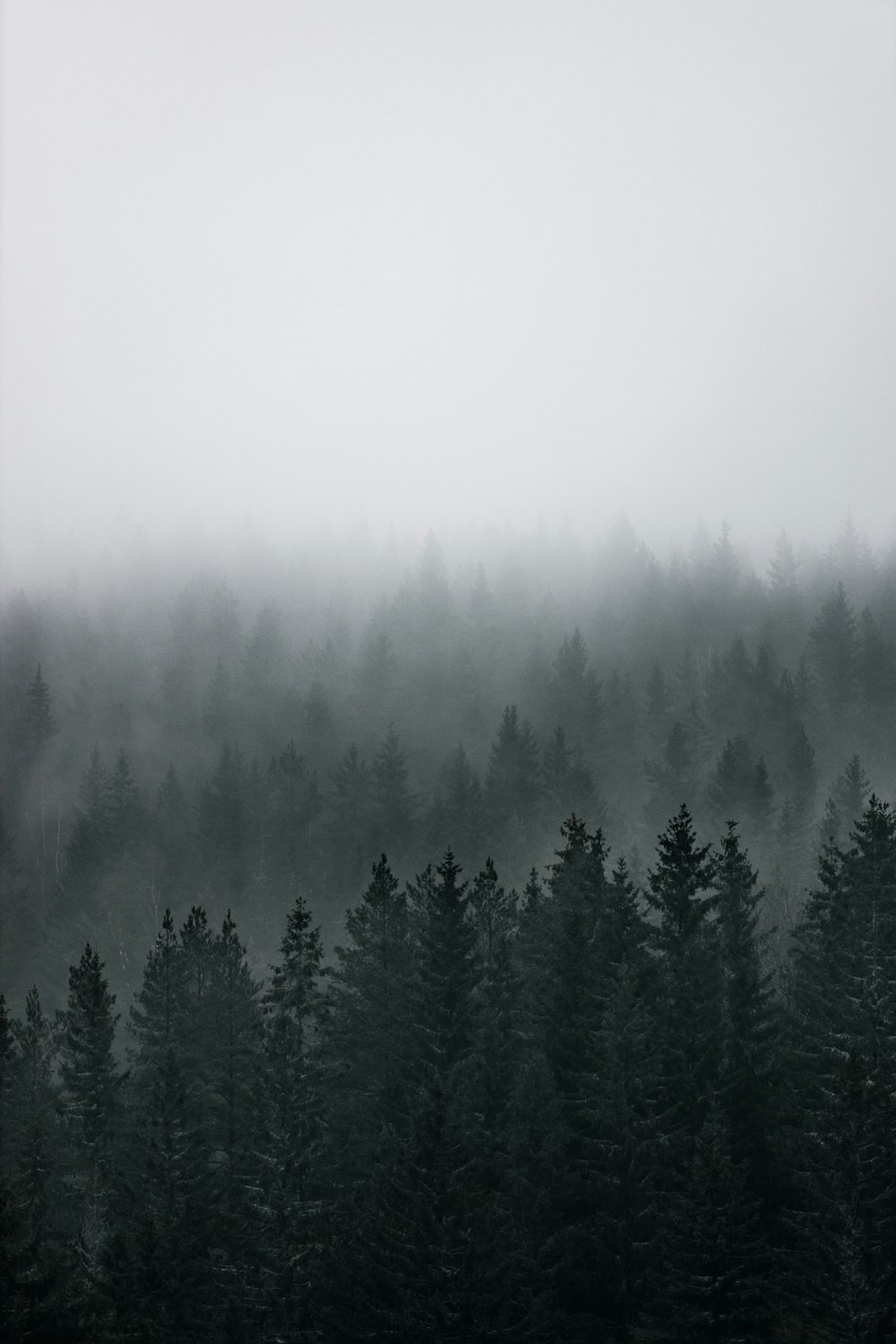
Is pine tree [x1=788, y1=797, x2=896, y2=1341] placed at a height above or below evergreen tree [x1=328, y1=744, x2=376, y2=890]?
below

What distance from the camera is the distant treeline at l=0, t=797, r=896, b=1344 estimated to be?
2855 cm

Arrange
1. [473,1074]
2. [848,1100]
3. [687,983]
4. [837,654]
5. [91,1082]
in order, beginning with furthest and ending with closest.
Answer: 1. [837,654]
2. [91,1082]
3. [473,1074]
4. [687,983]
5. [848,1100]

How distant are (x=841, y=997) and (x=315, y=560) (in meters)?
136

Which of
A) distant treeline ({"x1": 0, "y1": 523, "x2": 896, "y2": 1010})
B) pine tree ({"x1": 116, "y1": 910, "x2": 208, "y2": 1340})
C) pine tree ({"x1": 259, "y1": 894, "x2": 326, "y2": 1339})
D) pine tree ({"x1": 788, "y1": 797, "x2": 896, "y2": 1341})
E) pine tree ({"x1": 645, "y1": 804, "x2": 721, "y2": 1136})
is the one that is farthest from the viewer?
distant treeline ({"x1": 0, "y1": 523, "x2": 896, "y2": 1010})

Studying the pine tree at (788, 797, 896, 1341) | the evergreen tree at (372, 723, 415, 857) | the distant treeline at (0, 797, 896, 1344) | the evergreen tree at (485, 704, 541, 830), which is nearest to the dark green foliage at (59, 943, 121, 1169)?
the distant treeline at (0, 797, 896, 1344)

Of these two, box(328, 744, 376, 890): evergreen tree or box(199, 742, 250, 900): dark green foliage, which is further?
box(199, 742, 250, 900): dark green foliage

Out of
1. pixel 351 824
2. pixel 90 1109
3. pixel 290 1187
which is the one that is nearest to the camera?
pixel 290 1187

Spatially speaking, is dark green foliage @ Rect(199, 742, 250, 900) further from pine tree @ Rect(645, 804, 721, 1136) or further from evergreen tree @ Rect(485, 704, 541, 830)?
pine tree @ Rect(645, 804, 721, 1136)

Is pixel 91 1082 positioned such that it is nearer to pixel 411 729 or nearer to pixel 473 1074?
pixel 473 1074

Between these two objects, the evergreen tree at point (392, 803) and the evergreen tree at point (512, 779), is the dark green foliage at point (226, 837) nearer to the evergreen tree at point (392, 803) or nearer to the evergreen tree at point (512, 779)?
the evergreen tree at point (392, 803)

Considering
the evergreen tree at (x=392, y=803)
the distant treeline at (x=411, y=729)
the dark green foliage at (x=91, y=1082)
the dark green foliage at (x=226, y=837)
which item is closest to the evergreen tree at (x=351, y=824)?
the distant treeline at (x=411, y=729)

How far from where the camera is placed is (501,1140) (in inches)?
1312

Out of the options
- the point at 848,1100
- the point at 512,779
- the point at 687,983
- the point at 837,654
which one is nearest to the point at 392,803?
the point at 512,779

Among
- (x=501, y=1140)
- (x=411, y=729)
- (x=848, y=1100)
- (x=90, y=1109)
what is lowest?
(x=848, y=1100)
